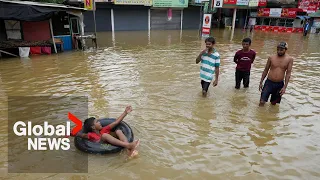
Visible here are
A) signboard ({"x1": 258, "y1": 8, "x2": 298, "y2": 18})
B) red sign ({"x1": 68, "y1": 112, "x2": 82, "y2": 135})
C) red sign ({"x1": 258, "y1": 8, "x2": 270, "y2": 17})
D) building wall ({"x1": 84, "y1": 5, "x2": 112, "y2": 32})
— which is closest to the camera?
red sign ({"x1": 68, "y1": 112, "x2": 82, "y2": 135})

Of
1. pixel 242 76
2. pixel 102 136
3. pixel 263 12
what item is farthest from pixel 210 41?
pixel 263 12

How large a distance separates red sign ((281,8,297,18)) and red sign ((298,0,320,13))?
4.49 feet

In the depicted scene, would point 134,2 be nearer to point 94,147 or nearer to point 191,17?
point 191,17

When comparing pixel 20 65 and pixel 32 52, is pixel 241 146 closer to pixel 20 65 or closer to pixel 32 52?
pixel 20 65

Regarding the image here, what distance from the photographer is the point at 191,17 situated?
109 feet

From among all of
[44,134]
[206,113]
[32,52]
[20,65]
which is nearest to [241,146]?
[206,113]

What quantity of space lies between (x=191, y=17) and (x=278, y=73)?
29297 millimetres

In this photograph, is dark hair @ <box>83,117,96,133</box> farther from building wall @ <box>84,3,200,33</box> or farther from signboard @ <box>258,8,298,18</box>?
signboard @ <box>258,8,298,18</box>

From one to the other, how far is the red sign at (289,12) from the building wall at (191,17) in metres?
10.6

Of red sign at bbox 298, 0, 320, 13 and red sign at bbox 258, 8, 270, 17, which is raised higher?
red sign at bbox 298, 0, 320, 13

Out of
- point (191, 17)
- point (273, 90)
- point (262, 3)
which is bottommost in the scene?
point (273, 90)

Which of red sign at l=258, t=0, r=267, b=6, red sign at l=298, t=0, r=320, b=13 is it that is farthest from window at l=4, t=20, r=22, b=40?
red sign at l=298, t=0, r=320, b=13

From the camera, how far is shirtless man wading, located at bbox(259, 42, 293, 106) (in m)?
5.36

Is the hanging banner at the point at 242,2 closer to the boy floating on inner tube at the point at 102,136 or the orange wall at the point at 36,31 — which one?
the orange wall at the point at 36,31
